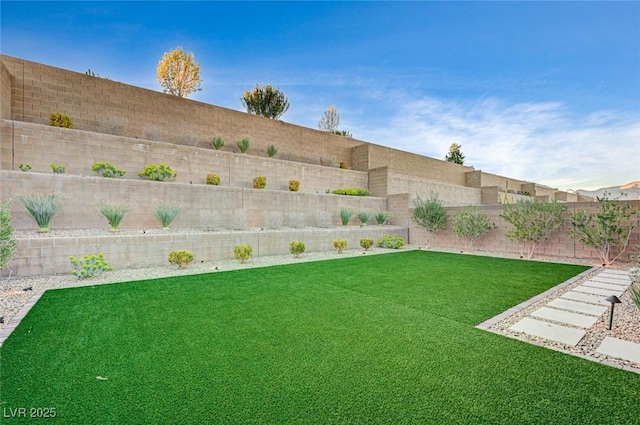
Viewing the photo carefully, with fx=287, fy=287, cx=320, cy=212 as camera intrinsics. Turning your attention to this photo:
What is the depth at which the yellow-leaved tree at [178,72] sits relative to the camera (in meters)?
17.8

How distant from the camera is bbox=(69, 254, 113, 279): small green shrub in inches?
208

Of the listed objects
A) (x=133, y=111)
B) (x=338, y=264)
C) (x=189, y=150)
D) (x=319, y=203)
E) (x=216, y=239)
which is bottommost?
(x=338, y=264)

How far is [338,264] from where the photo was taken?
707cm

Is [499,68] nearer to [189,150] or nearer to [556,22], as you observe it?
[556,22]

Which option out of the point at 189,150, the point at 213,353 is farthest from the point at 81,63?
the point at 213,353

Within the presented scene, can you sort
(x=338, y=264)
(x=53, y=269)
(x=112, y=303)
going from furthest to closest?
(x=338, y=264) < (x=53, y=269) < (x=112, y=303)

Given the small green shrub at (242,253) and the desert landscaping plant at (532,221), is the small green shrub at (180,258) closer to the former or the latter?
the small green shrub at (242,253)

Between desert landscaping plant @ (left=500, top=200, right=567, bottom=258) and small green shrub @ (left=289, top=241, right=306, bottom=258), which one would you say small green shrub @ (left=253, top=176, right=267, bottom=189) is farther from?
desert landscaping plant @ (left=500, top=200, right=567, bottom=258)

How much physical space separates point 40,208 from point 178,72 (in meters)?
15.0

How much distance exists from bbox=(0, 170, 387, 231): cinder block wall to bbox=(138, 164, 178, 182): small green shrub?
958 mm

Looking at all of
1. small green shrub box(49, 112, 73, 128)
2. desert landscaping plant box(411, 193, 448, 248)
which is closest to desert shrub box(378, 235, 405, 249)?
desert landscaping plant box(411, 193, 448, 248)

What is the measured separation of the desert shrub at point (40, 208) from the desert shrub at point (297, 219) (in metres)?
6.32

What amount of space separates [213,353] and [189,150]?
921 cm

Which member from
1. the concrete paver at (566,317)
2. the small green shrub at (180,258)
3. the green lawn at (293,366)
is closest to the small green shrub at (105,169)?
the small green shrub at (180,258)
